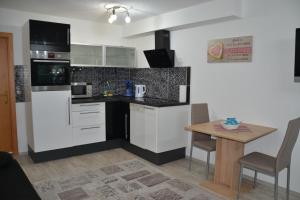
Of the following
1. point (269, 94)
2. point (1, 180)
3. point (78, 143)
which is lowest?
point (78, 143)

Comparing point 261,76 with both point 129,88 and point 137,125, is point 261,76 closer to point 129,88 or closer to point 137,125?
point 137,125

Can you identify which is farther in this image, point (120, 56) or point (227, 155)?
point (120, 56)

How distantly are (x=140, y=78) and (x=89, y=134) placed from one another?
5.09 ft

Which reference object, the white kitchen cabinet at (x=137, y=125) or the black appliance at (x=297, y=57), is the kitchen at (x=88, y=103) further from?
the black appliance at (x=297, y=57)

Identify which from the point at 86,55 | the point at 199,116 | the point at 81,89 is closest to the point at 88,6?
the point at 86,55

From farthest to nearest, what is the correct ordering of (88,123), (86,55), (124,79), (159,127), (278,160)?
(124,79), (86,55), (88,123), (159,127), (278,160)

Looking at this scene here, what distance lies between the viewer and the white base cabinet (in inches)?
141

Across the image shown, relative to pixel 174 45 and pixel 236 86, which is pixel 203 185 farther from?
pixel 174 45

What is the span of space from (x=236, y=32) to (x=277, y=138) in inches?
57.8

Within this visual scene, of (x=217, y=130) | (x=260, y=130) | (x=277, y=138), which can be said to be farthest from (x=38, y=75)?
(x=277, y=138)

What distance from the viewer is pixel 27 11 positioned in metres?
3.87

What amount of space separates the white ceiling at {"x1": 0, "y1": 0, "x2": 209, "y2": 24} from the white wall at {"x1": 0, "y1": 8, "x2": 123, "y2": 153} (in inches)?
5.4

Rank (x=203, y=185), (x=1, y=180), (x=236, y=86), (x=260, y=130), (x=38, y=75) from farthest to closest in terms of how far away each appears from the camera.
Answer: (x=38, y=75) < (x=236, y=86) < (x=203, y=185) < (x=260, y=130) < (x=1, y=180)

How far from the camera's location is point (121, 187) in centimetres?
295
